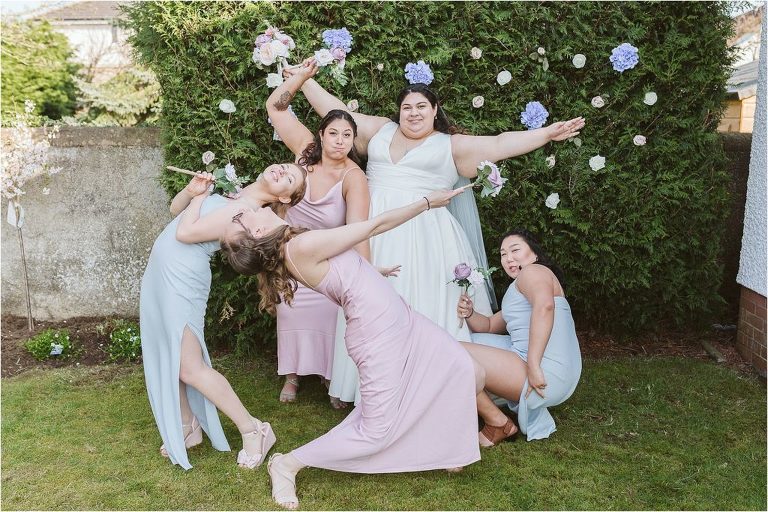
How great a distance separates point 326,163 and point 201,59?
4.85 ft

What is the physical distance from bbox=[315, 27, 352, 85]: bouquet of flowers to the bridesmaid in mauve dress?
44.6 inches

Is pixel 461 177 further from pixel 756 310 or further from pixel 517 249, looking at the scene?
pixel 756 310

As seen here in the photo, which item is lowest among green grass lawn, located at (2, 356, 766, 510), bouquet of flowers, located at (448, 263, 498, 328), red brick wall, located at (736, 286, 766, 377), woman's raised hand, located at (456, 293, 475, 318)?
green grass lawn, located at (2, 356, 766, 510)

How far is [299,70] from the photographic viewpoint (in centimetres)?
386

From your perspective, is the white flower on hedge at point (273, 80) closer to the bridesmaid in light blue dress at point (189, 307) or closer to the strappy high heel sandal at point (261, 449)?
the bridesmaid in light blue dress at point (189, 307)

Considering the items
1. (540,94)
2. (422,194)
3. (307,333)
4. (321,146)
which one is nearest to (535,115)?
(540,94)

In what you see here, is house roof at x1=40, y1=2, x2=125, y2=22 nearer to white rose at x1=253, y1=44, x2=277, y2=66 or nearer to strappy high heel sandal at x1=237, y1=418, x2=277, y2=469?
white rose at x1=253, y1=44, x2=277, y2=66

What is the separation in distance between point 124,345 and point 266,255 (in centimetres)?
266

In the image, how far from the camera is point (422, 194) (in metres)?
3.93

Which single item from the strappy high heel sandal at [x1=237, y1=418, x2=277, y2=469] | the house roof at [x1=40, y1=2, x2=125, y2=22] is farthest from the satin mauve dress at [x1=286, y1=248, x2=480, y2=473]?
the house roof at [x1=40, y1=2, x2=125, y2=22]

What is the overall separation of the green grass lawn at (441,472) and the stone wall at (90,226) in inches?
49.3

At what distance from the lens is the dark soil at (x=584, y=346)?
200 inches

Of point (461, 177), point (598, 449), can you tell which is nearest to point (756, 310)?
point (598, 449)

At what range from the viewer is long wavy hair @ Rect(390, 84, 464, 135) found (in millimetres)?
3914
